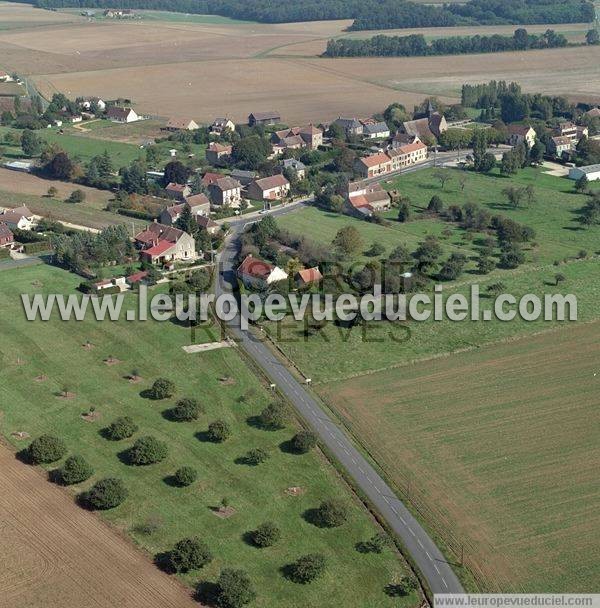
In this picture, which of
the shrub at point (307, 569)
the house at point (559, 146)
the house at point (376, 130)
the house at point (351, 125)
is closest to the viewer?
the shrub at point (307, 569)

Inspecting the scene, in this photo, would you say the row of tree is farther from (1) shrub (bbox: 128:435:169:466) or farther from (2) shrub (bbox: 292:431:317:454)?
(1) shrub (bbox: 128:435:169:466)

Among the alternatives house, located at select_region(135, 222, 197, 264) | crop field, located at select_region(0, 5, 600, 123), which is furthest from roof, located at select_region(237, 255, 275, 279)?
crop field, located at select_region(0, 5, 600, 123)

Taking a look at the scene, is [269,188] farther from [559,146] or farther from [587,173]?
[559,146]

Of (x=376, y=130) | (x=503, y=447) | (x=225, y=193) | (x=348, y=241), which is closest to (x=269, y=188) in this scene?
(x=225, y=193)

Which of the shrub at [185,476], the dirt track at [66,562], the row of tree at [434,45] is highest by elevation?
the row of tree at [434,45]

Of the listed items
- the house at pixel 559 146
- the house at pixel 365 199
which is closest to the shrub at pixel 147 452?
the house at pixel 365 199

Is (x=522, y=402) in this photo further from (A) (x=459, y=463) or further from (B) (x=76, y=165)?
(B) (x=76, y=165)

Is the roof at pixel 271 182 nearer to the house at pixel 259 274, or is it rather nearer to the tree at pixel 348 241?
the tree at pixel 348 241
